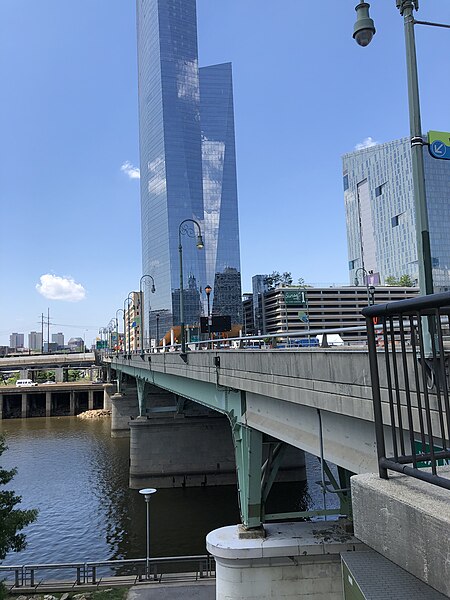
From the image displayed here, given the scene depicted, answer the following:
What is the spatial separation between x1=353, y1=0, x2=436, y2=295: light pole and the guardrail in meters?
14.7

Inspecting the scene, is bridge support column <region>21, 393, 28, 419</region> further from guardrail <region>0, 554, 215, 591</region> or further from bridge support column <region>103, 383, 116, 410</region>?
guardrail <region>0, 554, 215, 591</region>

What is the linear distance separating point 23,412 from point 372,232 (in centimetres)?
12022

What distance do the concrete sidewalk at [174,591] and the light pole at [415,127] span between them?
1329 cm

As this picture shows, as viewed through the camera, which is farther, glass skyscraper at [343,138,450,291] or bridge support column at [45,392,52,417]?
glass skyscraper at [343,138,450,291]

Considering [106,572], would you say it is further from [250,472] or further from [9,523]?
[250,472]

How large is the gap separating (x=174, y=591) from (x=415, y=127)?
1556 centimetres

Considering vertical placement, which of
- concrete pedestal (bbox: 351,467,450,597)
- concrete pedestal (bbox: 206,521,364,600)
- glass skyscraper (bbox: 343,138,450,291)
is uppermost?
glass skyscraper (bbox: 343,138,450,291)

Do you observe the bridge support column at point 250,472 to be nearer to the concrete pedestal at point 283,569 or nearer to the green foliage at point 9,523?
the concrete pedestal at point 283,569

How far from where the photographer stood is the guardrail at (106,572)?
17156 mm

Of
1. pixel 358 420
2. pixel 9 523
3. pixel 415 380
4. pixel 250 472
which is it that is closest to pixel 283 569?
pixel 250 472

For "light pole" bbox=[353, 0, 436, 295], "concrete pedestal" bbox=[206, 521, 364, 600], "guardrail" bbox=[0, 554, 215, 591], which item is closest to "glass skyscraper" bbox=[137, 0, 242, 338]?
"guardrail" bbox=[0, 554, 215, 591]

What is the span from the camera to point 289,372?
997 centimetres

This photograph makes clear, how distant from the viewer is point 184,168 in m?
162

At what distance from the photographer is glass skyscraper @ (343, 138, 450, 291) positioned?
143750 mm
